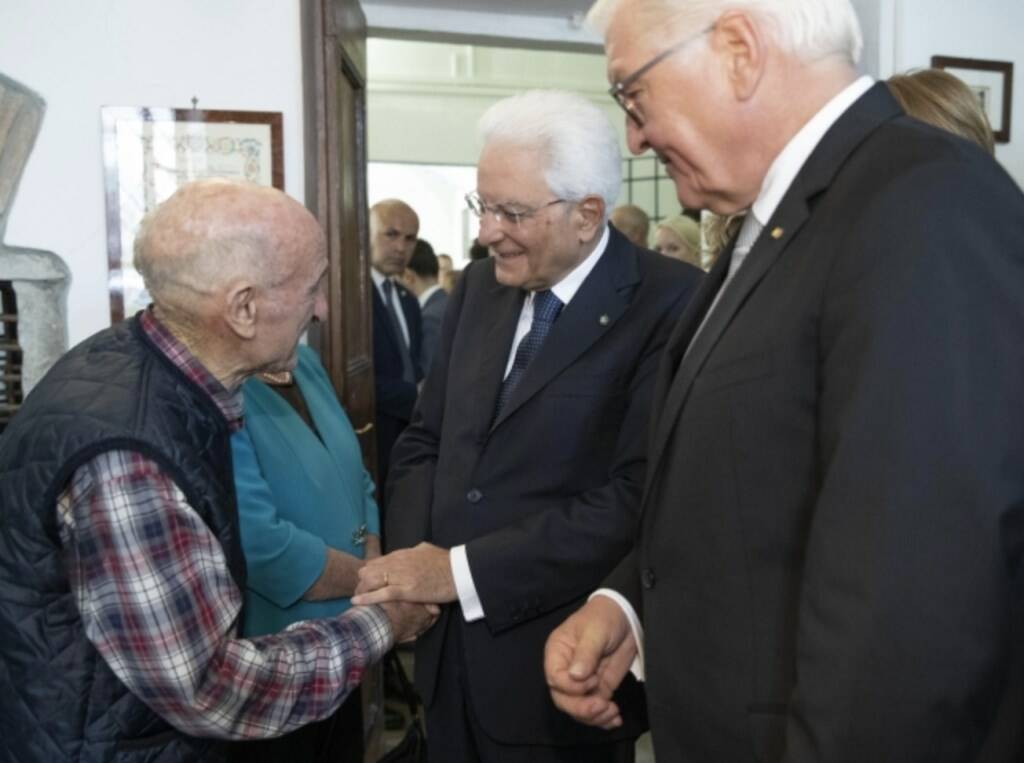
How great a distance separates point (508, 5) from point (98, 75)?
1720mm

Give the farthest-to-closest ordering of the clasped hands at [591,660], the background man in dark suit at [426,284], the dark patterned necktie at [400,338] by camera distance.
Result: 1. the background man in dark suit at [426,284]
2. the dark patterned necktie at [400,338]
3. the clasped hands at [591,660]

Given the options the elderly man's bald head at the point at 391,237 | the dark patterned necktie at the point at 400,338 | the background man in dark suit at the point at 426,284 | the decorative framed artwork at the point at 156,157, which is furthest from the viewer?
the background man in dark suit at the point at 426,284

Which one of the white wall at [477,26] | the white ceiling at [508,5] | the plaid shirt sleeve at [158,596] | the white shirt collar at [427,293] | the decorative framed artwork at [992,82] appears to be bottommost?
the plaid shirt sleeve at [158,596]

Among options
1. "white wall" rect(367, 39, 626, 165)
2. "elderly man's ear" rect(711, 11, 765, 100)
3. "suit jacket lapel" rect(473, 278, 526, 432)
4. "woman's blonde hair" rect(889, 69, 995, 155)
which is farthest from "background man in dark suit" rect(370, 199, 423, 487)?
"white wall" rect(367, 39, 626, 165)

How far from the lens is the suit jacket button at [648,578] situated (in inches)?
44.7

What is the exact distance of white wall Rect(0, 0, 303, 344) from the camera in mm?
2861

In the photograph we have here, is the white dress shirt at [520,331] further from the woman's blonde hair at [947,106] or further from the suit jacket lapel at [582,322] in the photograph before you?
the woman's blonde hair at [947,106]

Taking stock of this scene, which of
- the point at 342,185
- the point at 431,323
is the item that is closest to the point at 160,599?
the point at 342,185

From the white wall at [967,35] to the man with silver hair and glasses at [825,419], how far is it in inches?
102

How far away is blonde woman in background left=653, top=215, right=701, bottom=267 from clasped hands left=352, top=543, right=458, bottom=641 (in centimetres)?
264

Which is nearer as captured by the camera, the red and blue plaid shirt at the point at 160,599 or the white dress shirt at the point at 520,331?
the red and blue plaid shirt at the point at 160,599

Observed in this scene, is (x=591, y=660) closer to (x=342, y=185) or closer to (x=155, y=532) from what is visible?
(x=155, y=532)

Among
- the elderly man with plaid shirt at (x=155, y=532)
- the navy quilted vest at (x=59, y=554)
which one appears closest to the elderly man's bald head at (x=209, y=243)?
the elderly man with plaid shirt at (x=155, y=532)

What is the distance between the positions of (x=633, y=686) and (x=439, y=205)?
853cm
